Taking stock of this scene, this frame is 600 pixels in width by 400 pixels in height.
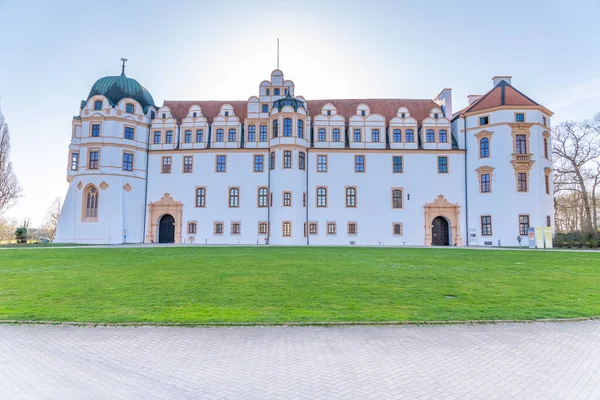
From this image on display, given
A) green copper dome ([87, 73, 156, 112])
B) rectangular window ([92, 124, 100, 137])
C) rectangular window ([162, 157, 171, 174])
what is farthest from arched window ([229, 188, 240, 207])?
rectangular window ([92, 124, 100, 137])

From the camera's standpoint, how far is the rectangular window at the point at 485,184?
35.8 m

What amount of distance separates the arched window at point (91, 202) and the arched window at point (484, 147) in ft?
120

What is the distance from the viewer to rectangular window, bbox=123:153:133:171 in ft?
122

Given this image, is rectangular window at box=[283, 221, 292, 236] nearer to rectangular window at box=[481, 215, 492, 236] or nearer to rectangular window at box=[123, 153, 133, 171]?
rectangular window at box=[123, 153, 133, 171]

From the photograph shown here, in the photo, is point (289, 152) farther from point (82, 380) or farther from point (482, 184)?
point (82, 380)

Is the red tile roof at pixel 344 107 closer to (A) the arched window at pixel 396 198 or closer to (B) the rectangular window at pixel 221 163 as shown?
(B) the rectangular window at pixel 221 163

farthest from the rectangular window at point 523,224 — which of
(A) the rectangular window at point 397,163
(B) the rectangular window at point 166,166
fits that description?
(B) the rectangular window at point 166,166

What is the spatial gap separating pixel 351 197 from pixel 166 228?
18.9 meters

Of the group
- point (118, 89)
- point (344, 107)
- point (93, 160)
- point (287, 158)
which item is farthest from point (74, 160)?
point (344, 107)

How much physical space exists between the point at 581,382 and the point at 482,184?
3423cm

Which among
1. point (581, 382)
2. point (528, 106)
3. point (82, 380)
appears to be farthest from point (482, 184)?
point (82, 380)

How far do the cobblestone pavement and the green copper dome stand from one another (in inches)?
1386

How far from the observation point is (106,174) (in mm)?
36250

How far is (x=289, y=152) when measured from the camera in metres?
36.1
